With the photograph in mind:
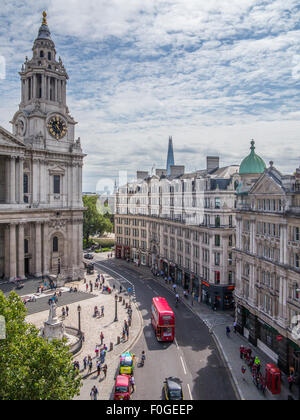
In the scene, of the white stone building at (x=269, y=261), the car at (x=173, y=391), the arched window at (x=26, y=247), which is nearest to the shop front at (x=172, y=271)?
the white stone building at (x=269, y=261)

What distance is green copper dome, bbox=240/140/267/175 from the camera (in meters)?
42.9

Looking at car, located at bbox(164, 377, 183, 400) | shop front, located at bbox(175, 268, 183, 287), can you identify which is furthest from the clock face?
car, located at bbox(164, 377, 183, 400)

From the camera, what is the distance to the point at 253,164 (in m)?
43.2

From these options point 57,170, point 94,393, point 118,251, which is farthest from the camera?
point 118,251

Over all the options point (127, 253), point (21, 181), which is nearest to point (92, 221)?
point (127, 253)

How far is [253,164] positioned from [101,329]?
29.8 m

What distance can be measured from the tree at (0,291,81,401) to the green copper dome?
107 ft

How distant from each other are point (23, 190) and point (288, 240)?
44863 millimetres

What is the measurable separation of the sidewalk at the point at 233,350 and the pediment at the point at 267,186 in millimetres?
18306

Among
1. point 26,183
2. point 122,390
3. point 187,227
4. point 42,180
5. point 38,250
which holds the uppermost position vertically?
point 42,180

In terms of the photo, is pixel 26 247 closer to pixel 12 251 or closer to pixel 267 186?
pixel 12 251

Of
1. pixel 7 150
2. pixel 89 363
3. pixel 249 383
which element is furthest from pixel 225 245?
pixel 7 150

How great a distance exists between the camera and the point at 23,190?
57031mm
